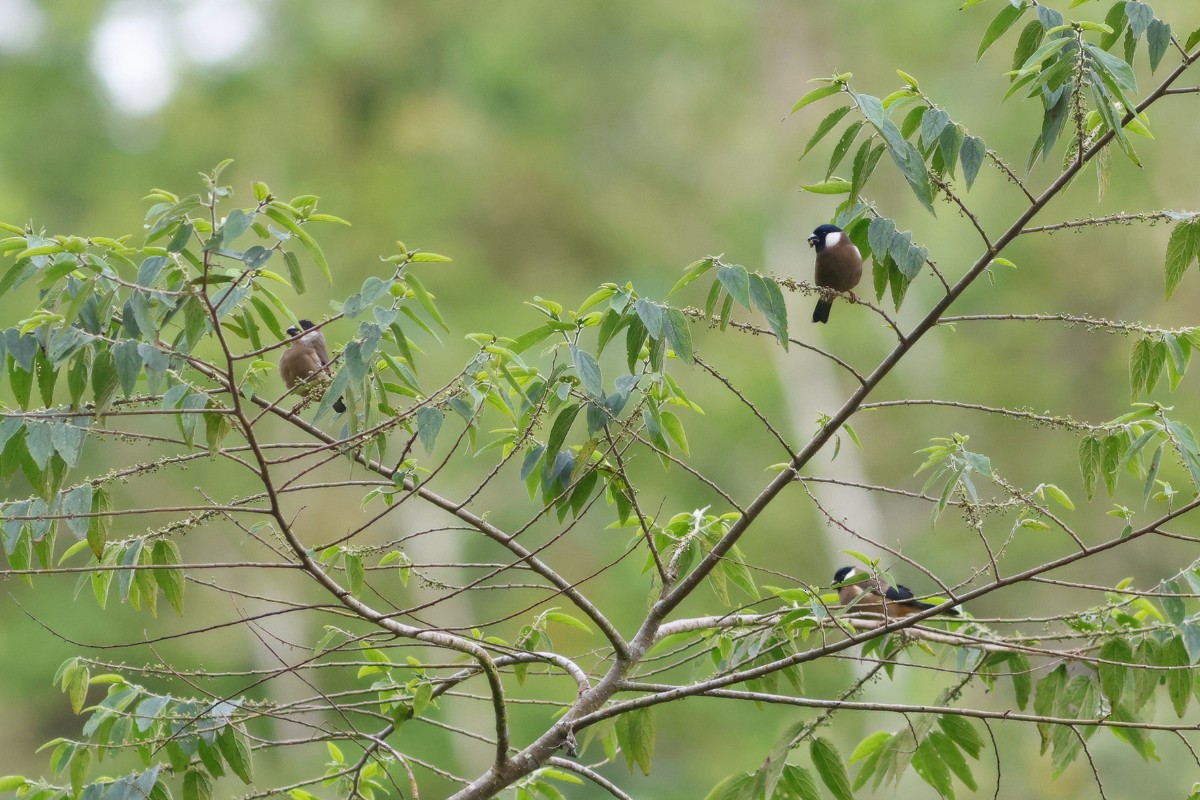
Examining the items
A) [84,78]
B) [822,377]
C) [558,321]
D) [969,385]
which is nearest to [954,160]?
[558,321]

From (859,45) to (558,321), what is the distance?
13.4m

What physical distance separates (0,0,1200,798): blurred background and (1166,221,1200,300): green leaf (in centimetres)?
873

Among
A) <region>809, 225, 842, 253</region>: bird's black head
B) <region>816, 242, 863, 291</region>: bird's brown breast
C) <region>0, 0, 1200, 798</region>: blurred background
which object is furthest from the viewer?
<region>0, 0, 1200, 798</region>: blurred background

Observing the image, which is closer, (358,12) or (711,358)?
(711,358)

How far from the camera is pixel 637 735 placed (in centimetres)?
249

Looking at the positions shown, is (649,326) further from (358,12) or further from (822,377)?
(358,12)

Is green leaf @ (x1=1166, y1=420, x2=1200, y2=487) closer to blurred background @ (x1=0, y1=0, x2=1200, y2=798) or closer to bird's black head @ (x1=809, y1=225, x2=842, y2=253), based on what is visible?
bird's black head @ (x1=809, y1=225, x2=842, y2=253)

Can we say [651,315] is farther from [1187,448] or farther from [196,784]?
[196,784]

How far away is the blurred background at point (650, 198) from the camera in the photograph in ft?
38.7

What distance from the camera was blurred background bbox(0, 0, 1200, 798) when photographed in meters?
11.8

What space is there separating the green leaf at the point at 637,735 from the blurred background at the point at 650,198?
830cm

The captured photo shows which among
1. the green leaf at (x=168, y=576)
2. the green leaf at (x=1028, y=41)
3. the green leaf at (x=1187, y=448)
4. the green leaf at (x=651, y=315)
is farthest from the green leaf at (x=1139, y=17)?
the green leaf at (x=168, y=576)

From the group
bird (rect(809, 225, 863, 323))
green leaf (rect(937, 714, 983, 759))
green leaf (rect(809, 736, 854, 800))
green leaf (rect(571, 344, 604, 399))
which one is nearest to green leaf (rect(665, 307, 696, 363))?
green leaf (rect(571, 344, 604, 399))

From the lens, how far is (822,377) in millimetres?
12320
